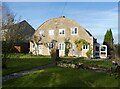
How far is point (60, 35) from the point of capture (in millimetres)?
47062

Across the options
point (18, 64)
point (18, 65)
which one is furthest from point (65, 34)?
point (18, 65)

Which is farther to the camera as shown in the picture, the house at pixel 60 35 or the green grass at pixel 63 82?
the house at pixel 60 35

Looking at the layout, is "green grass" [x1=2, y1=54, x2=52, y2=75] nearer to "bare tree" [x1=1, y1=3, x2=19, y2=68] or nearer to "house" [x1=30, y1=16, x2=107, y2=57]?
"bare tree" [x1=1, y1=3, x2=19, y2=68]

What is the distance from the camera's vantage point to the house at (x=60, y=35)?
146 feet

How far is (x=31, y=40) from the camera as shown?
48.4 m

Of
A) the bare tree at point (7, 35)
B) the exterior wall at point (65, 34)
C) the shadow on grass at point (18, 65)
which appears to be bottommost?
the shadow on grass at point (18, 65)

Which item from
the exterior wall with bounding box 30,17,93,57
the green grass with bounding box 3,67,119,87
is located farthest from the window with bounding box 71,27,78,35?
the green grass with bounding box 3,67,119,87

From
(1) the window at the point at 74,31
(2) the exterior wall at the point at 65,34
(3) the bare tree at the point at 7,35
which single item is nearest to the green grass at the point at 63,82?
(3) the bare tree at the point at 7,35

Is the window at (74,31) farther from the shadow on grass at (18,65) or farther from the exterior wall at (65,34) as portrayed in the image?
the shadow on grass at (18,65)

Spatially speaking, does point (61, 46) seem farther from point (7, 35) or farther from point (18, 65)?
point (7, 35)

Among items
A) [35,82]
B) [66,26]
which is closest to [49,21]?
[66,26]

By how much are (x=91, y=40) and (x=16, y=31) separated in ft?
83.9

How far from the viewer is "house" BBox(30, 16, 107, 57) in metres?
44.6

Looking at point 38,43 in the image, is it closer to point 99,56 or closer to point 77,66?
point 99,56
